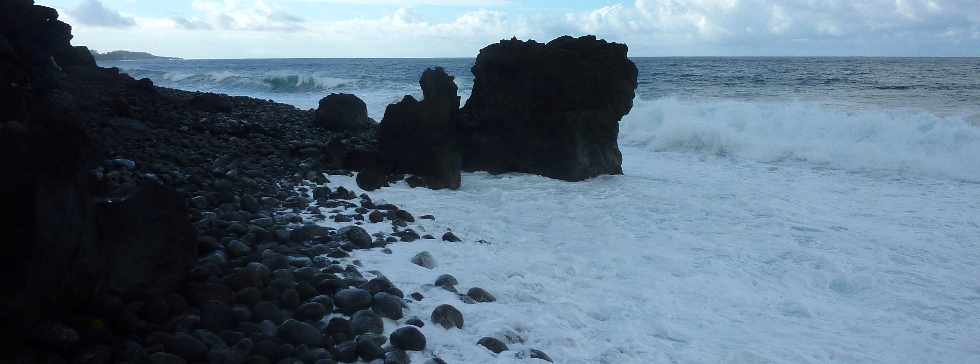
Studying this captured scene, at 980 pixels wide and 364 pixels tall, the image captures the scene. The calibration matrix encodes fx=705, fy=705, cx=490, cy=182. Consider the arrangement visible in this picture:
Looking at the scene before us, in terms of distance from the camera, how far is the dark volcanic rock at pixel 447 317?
4.50 metres

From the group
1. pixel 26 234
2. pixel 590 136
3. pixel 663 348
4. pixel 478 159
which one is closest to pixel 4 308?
pixel 26 234

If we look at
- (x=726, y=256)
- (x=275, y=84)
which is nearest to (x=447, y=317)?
(x=726, y=256)

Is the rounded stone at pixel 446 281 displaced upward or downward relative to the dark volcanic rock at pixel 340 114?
downward

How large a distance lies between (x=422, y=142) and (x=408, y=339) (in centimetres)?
616

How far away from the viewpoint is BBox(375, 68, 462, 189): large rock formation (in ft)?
32.4

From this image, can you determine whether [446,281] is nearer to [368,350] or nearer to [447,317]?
[447,317]

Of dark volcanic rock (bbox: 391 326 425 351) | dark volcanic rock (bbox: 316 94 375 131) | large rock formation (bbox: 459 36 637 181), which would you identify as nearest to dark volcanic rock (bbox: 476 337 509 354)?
dark volcanic rock (bbox: 391 326 425 351)

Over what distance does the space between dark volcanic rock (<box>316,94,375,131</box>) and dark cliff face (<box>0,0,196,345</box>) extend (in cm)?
999

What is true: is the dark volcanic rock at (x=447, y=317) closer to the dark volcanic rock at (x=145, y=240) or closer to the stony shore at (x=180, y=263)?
the stony shore at (x=180, y=263)

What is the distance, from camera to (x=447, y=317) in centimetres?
453

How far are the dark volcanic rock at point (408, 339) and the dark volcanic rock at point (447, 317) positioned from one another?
1.16ft

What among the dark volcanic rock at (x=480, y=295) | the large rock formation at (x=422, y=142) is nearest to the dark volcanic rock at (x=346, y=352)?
the dark volcanic rock at (x=480, y=295)

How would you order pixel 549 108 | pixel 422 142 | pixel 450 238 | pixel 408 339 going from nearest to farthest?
pixel 408 339
pixel 450 238
pixel 422 142
pixel 549 108

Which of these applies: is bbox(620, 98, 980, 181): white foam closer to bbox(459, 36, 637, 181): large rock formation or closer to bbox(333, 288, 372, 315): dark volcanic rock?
bbox(459, 36, 637, 181): large rock formation
